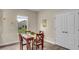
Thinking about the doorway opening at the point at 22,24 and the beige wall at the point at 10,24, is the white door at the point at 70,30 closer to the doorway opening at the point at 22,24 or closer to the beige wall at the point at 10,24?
the beige wall at the point at 10,24

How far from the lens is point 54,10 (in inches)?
64.9

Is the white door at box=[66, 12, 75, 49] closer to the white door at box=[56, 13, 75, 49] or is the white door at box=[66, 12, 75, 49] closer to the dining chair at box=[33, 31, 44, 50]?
the white door at box=[56, 13, 75, 49]

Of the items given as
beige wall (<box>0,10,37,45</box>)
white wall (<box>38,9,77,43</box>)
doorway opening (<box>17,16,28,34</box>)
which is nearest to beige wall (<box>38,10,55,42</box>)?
white wall (<box>38,9,77,43</box>)

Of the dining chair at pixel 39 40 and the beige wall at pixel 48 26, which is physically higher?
the beige wall at pixel 48 26

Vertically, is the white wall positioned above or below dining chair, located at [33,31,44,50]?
above

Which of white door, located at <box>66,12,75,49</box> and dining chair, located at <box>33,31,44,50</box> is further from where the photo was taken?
dining chair, located at <box>33,31,44,50</box>

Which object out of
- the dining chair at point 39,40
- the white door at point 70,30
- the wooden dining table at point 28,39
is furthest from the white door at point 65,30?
the wooden dining table at point 28,39

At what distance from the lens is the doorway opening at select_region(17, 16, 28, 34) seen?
1677mm

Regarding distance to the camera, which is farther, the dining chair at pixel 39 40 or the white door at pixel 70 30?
the dining chair at pixel 39 40

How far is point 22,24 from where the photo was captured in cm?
170

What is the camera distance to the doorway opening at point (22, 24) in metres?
1.68

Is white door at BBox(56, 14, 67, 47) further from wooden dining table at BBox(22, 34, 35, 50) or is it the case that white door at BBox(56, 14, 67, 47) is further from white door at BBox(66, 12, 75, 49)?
wooden dining table at BBox(22, 34, 35, 50)

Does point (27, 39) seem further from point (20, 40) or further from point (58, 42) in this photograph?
point (58, 42)
